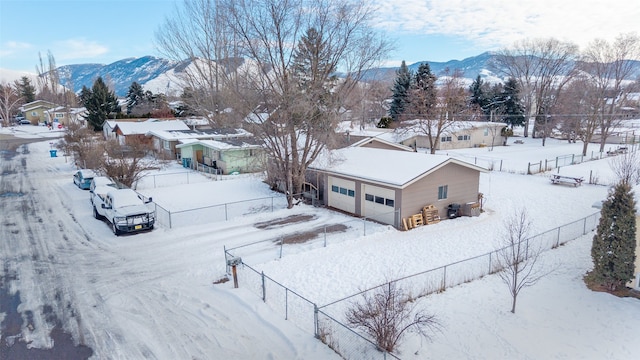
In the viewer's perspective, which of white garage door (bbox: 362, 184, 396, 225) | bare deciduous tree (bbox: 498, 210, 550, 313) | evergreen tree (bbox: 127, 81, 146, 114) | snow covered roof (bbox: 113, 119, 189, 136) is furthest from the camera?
evergreen tree (bbox: 127, 81, 146, 114)

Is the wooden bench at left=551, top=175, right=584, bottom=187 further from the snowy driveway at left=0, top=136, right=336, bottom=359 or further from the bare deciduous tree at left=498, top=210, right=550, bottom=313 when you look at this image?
the snowy driveway at left=0, top=136, right=336, bottom=359

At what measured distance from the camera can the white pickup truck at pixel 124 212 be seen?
18.3 meters

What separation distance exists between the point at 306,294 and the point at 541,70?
211 feet

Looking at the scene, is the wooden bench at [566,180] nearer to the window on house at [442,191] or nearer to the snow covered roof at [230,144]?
the window on house at [442,191]

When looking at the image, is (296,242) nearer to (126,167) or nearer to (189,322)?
(189,322)

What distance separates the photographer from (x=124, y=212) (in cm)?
1845

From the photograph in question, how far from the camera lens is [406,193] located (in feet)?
65.7

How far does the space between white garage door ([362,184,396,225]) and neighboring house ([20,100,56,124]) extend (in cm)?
9430

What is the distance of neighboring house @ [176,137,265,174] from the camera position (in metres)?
34.3

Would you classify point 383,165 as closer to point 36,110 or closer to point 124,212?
point 124,212

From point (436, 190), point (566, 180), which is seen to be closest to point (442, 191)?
point (436, 190)

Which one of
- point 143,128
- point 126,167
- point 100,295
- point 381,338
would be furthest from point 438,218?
point 143,128

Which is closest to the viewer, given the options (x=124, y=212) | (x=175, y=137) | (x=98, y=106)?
(x=124, y=212)

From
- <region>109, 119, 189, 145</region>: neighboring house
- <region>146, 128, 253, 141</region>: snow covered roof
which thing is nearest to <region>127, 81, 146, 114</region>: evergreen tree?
<region>109, 119, 189, 145</region>: neighboring house
